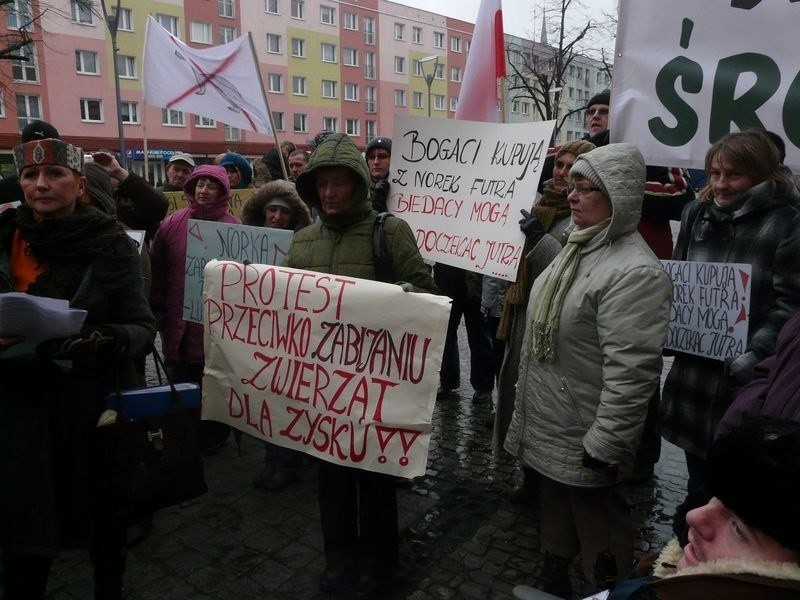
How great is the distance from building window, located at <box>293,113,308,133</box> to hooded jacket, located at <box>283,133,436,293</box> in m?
43.6

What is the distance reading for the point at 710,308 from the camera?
9.05 ft

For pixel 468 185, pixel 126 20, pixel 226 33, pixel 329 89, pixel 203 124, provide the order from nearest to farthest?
pixel 468 185
pixel 126 20
pixel 203 124
pixel 226 33
pixel 329 89

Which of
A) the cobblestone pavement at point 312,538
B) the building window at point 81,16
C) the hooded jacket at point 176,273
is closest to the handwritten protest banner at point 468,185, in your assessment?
the hooded jacket at point 176,273

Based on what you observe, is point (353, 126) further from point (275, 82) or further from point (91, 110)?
point (91, 110)

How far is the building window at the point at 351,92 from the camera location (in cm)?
4797

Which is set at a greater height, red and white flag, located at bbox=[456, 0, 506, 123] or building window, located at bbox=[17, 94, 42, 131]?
building window, located at bbox=[17, 94, 42, 131]

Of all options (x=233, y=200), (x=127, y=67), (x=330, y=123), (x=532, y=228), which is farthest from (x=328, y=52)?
(x=532, y=228)

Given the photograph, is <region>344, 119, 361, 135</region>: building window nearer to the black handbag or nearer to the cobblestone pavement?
the cobblestone pavement

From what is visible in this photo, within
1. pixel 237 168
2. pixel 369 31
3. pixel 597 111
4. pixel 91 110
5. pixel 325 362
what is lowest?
pixel 325 362

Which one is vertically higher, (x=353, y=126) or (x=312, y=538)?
(x=353, y=126)

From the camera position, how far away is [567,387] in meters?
2.53

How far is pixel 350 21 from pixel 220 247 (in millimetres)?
48985

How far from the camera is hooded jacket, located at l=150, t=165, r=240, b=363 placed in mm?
4164

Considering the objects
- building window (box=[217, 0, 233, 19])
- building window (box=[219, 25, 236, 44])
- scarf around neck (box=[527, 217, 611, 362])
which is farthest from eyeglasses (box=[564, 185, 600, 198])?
building window (box=[217, 0, 233, 19])
